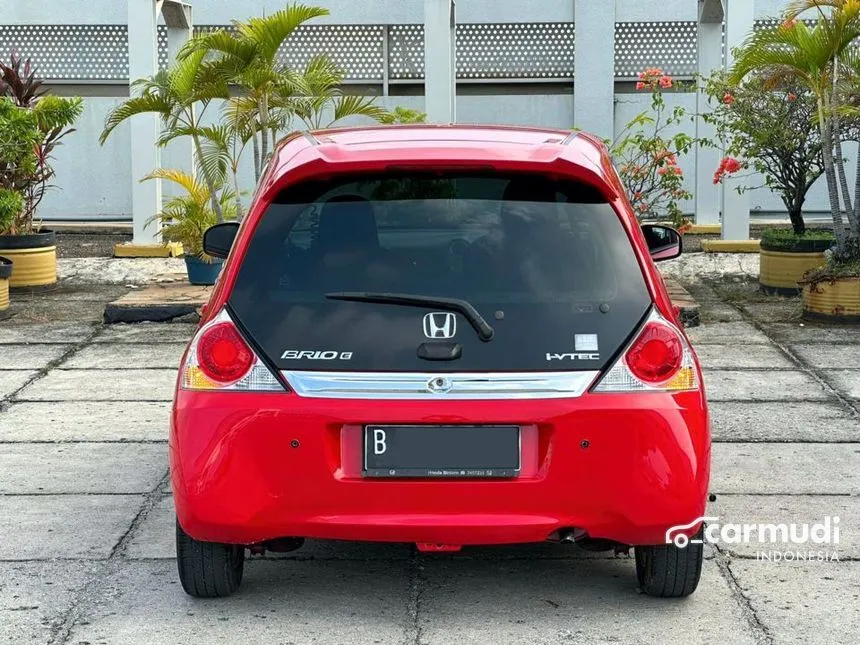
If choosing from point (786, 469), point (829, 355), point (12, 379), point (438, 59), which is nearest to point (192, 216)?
point (438, 59)

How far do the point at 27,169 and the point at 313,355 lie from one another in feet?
28.9

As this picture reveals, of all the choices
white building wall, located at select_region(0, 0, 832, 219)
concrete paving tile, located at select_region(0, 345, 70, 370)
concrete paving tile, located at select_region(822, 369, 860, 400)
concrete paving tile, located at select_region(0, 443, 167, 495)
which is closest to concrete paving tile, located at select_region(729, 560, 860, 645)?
concrete paving tile, located at select_region(0, 443, 167, 495)

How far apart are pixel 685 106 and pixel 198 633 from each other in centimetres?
1481

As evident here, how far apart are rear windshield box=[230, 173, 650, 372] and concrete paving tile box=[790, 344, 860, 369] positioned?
16.2 ft

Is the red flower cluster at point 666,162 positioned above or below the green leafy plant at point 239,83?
below

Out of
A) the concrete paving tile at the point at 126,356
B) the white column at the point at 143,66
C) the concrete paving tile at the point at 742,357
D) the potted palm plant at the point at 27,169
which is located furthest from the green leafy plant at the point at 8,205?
the concrete paving tile at the point at 742,357

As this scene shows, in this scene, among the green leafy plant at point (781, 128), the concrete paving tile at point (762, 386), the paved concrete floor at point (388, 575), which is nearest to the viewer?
the paved concrete floor at point (388, 575)

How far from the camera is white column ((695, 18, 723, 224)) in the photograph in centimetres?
1509

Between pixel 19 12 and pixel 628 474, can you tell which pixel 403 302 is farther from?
pixel 19 12

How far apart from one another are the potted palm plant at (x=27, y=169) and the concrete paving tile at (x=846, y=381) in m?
6.93

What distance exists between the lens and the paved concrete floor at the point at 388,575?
4.26 meters

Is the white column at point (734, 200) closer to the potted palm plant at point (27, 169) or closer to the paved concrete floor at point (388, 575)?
the potted palm plant at point (27, 169)

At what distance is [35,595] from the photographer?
4582 millimetres

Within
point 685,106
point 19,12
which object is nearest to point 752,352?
point 685,106
